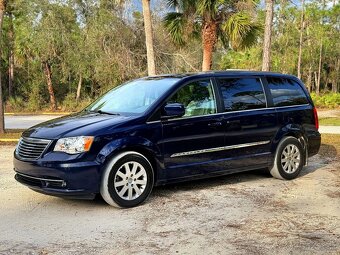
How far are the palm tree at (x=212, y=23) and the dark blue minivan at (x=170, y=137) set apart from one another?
959 cm

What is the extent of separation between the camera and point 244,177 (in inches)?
308

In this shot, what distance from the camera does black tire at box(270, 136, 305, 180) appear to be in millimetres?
7473

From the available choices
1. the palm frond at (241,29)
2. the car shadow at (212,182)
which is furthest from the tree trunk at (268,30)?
the car shadow at (212,182)

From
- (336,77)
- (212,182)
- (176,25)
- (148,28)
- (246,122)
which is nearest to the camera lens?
(246,122)

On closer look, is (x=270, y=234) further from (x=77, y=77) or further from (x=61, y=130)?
(x=77, y=77)

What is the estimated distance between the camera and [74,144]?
5.61 m

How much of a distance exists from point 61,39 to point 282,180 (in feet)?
79.9

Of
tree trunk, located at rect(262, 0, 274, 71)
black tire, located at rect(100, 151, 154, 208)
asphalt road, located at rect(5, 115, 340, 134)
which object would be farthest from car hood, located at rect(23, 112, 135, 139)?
asphalt road, located at rect(5, 115, 340, 134)

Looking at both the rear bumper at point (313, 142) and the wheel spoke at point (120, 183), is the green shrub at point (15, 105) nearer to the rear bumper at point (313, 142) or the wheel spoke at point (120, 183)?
the rear bumper at point (313, 142)

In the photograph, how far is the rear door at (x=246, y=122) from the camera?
6844 mm

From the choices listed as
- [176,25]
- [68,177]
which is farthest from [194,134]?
[176,25]

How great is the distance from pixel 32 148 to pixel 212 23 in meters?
13.0

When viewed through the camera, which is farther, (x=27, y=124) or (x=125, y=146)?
(x=27, y=124)

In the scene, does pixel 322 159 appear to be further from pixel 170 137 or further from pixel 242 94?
pixel 170 137
